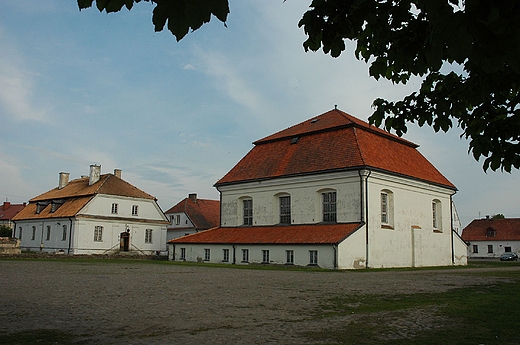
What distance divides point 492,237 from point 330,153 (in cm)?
5376

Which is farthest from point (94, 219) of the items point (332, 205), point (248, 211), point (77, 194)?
point (332, 205)

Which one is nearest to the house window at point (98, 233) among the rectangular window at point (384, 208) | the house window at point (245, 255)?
the house window at point (245, 255)

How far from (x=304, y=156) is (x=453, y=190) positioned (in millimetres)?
13523

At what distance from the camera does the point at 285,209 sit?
34.0 m

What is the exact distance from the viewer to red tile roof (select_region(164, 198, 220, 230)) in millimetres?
62344

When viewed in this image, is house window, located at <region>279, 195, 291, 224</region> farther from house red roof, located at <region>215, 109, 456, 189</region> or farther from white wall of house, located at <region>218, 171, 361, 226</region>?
house red roof, located at <region>215, 109, 456, 189</region>

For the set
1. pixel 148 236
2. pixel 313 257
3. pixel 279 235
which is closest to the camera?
pixel 313 257

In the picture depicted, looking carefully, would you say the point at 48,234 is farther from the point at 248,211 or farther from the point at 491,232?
the point at 491,232

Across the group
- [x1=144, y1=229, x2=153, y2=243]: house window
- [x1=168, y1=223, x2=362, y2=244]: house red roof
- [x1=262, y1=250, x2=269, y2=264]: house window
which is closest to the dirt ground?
[x1=168, y1=223, x2=362, y2=244]: house red roof

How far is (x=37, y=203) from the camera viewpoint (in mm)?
55188

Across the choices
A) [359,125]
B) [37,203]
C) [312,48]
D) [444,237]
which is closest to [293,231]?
[359,125]

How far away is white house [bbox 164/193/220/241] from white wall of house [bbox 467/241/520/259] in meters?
41.6

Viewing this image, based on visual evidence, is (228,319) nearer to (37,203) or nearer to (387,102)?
(387,102)

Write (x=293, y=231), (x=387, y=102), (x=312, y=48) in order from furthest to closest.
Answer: (x=293, y=231)
(x=387, y=102)
(x=312, y=48)
